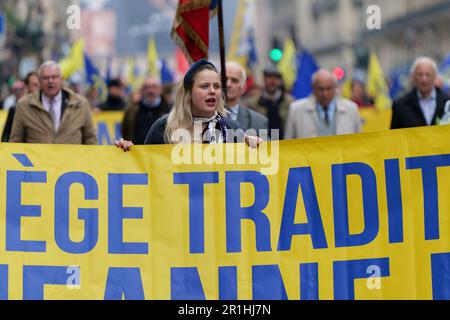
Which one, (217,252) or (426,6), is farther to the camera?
(426,6)

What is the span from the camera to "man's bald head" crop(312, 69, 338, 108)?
1157 cm

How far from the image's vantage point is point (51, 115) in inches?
419

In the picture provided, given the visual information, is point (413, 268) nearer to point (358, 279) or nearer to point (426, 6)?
point (358, 279)

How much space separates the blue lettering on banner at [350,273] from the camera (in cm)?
686

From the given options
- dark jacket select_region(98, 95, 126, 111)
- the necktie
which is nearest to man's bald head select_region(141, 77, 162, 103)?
the necktie

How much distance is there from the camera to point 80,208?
7105 millimetres

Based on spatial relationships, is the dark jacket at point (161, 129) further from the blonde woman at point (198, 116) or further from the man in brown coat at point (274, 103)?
the man in brown coat at point (274, 103)

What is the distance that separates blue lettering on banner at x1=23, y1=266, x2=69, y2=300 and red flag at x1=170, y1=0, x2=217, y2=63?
8.51 ft

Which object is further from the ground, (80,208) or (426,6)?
(426,6)

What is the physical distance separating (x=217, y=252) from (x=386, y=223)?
0.86 meters

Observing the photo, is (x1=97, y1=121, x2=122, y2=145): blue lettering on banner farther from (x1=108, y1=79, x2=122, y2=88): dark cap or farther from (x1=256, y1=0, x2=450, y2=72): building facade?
(x1=256, y1=0, x2=450, y2=72): building facade

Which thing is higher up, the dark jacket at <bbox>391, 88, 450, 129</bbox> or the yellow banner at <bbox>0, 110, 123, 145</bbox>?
the yellow banner at <bbox>0, 110, 123, 145</bbox>

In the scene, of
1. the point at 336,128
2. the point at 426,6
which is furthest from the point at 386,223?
the point at 426,6
